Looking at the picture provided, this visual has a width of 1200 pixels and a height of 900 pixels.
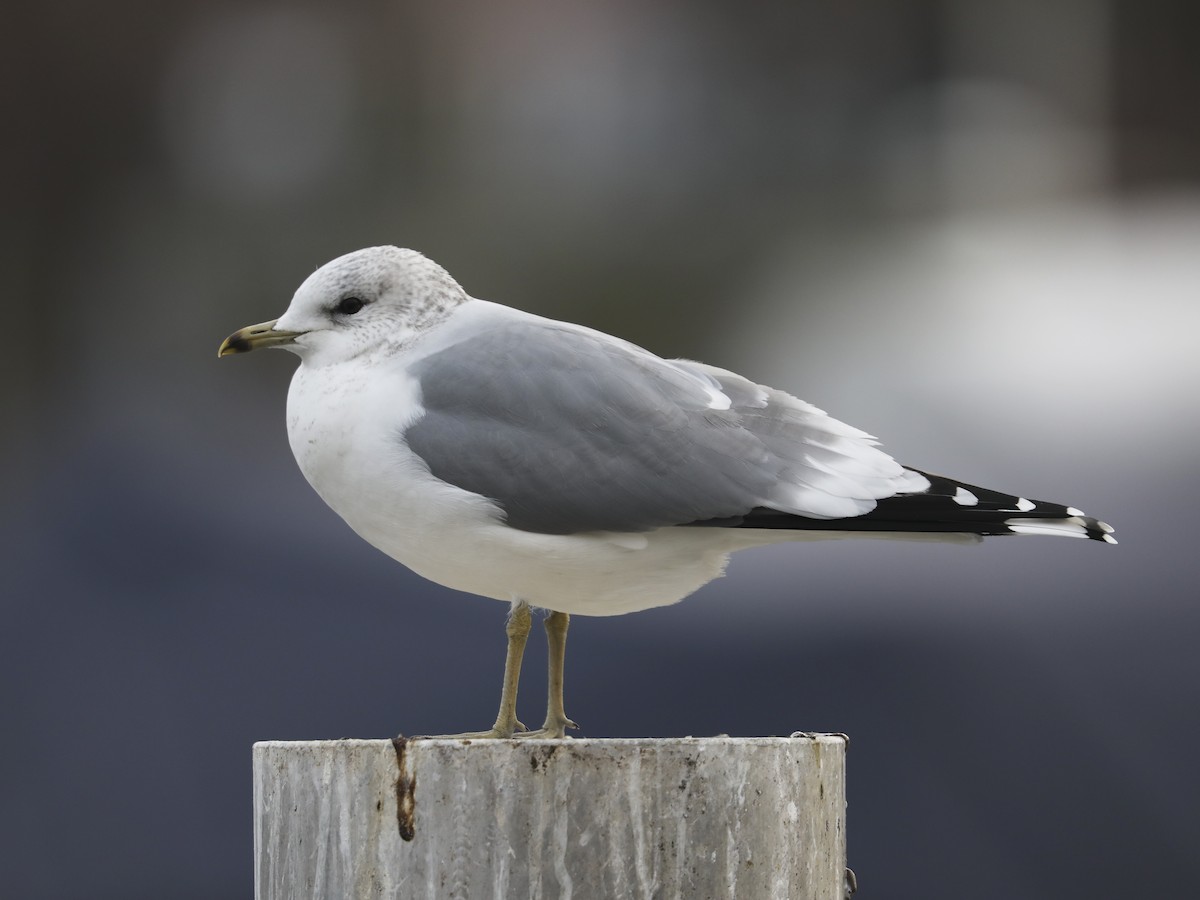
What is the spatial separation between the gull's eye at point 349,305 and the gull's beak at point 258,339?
55mm

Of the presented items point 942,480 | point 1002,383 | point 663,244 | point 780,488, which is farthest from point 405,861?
point 663,244

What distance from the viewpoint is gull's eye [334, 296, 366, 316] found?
2189 mm

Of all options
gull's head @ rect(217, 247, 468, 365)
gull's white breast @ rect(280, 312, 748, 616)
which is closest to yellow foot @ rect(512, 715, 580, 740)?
gull's white breast @ rect(280, 312, 748, 616)

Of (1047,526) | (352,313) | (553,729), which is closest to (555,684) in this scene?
(553,729)

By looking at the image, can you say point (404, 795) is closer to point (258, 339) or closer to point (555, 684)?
point (555, 684)

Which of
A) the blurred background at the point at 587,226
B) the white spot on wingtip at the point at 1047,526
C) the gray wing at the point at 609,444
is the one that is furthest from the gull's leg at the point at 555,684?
the blurred background at the point at 587,226

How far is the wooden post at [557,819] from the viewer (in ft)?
5.93

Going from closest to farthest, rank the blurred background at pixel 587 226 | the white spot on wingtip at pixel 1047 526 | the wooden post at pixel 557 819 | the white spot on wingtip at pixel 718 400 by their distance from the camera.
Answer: the wooden post at pixel 557 819 < the white spot on wingtip at pixel 1047 526 < the white spot on wingtip at pixel 718 400 < the blurred background at pixel 587 226

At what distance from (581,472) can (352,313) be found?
1.31ft

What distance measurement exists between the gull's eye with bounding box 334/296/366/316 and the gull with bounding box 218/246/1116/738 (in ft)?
0.16

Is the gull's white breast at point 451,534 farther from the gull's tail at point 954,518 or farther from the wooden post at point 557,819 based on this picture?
the wooden post at point 557,819

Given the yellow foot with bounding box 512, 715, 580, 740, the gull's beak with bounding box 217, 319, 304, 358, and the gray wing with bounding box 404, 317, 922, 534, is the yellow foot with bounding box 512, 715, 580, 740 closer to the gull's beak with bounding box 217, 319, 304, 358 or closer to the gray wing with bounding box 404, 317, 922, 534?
the gray wing with bounding box 404, 317, 922, 534

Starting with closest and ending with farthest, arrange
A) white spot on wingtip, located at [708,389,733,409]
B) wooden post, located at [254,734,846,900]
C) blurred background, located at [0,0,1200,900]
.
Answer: wooden post, located at [254,734,846,900] → white spot on wingtip, located at [708,389,733,409] → blurred background, located at [0,0,1200,900]

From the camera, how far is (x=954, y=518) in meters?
1.94
